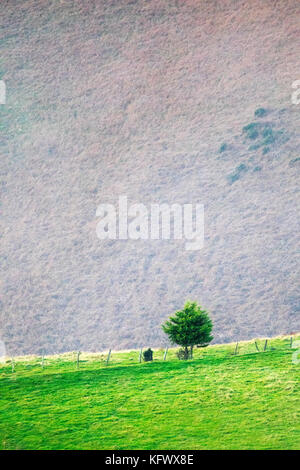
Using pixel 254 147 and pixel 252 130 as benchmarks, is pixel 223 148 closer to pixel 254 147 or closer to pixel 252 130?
pixel 254 147

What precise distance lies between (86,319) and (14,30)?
108 feet

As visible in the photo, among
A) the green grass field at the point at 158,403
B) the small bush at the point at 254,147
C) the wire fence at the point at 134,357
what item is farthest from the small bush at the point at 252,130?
the green grass field at the point at 158,403

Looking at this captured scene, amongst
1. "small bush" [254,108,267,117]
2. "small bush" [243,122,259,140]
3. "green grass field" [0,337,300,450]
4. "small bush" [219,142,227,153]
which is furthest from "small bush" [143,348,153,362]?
"small bush" [254,108,267,117]

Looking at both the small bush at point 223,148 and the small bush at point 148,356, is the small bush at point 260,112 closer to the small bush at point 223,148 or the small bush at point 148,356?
the small bush at point 223,148

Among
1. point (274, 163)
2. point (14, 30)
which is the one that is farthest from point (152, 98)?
point (14, 30)

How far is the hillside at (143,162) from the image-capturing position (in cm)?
3145

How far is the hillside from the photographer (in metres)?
31.5

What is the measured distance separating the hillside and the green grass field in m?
9.28

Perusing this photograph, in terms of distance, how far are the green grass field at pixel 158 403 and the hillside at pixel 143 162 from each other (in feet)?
30.4

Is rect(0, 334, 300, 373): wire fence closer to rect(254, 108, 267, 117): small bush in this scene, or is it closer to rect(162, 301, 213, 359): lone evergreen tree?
rect(162, 301, 213, 359): lone evergreen tree

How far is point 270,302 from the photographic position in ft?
99.2

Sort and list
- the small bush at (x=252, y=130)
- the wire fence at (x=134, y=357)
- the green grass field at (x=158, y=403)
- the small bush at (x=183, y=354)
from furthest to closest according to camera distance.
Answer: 1. the small bush at (x=252, y=130)
2. the wire fence at (x=134, y=357)
3. the small bush at (x=183, y=354)
4. the green grass field at (x=158, y=403)

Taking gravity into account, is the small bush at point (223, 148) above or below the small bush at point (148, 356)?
above

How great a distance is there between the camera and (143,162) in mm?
41344
